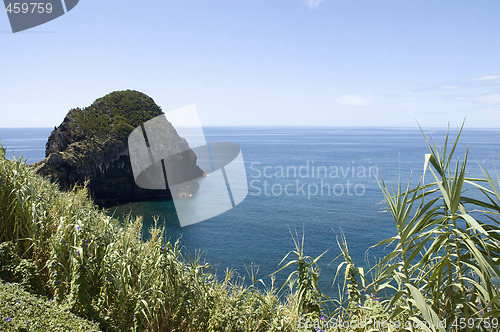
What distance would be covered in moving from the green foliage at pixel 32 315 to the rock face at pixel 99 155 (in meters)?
29.5

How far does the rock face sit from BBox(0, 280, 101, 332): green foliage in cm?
2953

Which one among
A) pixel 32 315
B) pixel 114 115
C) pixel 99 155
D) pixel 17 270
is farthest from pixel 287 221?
pixel 114 115

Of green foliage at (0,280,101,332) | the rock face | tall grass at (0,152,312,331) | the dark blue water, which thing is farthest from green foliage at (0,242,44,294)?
the rock face

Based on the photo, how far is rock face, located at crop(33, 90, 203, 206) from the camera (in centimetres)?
3331

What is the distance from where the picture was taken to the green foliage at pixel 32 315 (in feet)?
7.72

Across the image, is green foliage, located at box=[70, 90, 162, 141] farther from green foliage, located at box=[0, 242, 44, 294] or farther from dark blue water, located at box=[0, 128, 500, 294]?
green foliage, located at box=[0, 242, 44, 294]

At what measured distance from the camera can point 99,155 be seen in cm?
3631

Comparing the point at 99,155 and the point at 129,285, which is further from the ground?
the point at 99,155

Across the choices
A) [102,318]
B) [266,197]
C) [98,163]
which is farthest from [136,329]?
[98,163]

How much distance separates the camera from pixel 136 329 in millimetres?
2750

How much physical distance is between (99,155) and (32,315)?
36785mm

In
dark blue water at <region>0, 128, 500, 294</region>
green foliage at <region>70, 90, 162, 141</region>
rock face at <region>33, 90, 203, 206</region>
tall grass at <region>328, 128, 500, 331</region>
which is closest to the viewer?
tall grass at <region>328, 128, 500, 331</region>

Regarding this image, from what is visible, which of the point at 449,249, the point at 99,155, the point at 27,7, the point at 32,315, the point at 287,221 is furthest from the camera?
the point at 99,155

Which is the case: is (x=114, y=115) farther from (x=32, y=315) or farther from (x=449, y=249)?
(x=449, y=249)
